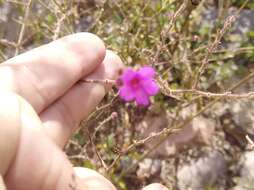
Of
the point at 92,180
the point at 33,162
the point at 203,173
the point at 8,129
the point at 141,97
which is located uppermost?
the point at 141,97

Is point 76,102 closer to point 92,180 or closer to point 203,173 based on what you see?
point 92,180

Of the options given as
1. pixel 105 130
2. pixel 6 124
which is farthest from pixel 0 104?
pixel 105 130

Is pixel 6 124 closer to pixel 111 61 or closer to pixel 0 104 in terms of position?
pixel 0 104

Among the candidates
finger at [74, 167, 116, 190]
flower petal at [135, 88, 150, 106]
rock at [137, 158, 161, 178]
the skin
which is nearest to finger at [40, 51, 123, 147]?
the skin

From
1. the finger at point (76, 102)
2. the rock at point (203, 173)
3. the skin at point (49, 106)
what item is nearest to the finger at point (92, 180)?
the skin at point (49, 106)

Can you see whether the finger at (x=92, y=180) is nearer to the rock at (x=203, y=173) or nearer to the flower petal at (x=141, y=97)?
the flower petal at (x=141, y=97)

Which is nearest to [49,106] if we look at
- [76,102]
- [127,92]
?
[76,102]

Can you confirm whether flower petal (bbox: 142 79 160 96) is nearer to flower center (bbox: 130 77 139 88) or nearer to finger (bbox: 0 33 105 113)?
flower center (bbox: 130 77 139 88)
